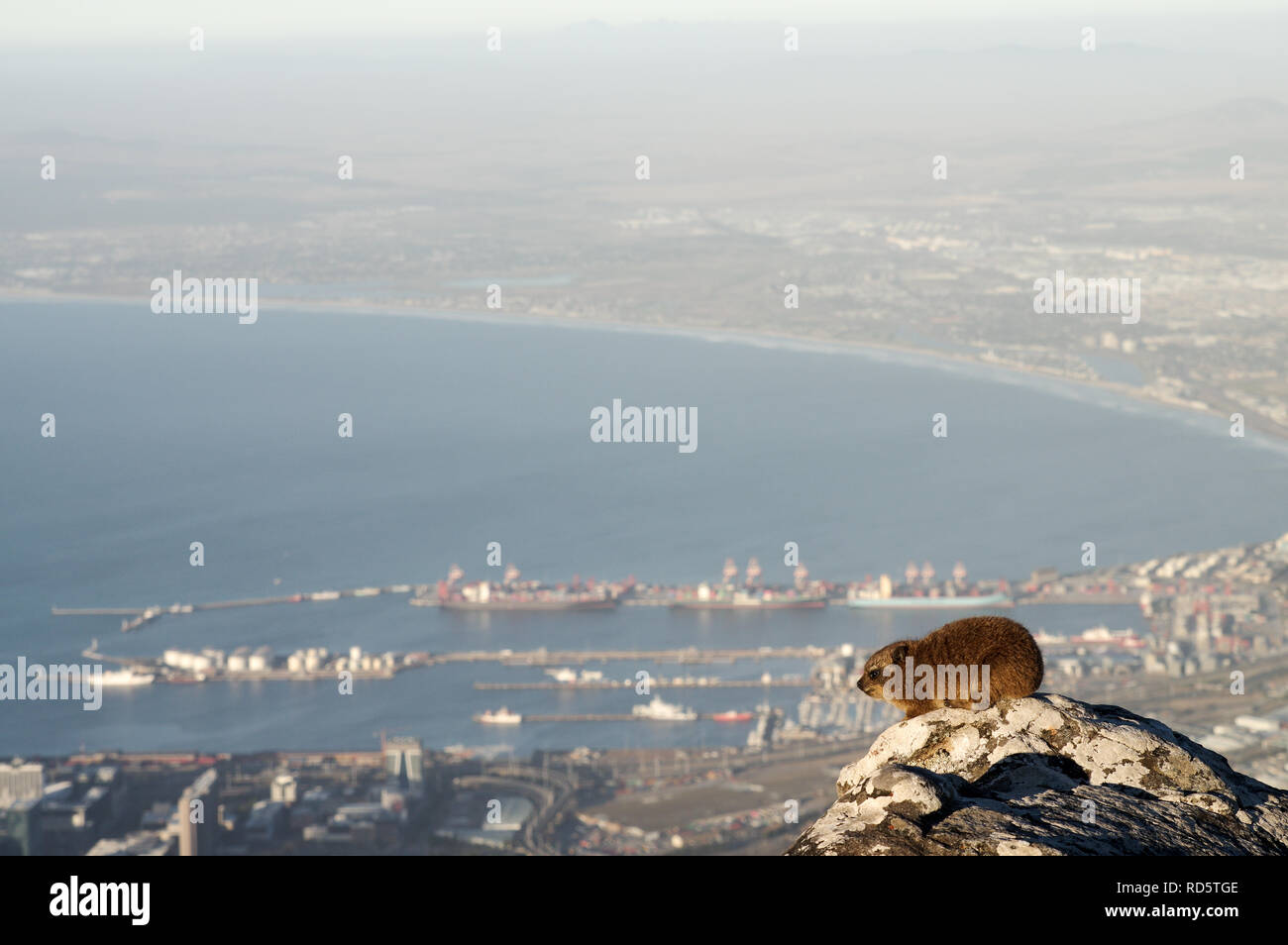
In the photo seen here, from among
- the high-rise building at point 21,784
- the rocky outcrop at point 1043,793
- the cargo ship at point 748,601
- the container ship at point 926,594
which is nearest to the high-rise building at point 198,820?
the high-rise building at point 21,784

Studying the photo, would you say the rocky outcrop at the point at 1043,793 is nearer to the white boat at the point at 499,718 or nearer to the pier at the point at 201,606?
the white boat at the point at 499,718

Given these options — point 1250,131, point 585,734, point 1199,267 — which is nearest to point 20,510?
point 585,734

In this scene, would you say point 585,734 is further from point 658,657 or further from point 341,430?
point 341,430

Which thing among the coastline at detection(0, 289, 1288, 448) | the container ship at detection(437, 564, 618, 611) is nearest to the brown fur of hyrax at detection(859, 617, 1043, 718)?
the container ship at detection(437, 564, 618, 611)

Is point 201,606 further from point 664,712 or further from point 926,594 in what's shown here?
point 926,594

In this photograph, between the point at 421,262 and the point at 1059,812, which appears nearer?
the point at 1059,812

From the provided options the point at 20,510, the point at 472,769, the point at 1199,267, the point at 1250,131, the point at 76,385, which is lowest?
the point at 472,769

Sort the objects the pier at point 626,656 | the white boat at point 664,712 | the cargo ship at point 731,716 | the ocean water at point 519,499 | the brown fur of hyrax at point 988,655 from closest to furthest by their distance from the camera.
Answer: the brown fur of hyrax at point 988,655
the white boat at point 664,712
the cargo ship at point 731,716
the ocean water at point 519,499
the pier at point 626,656
